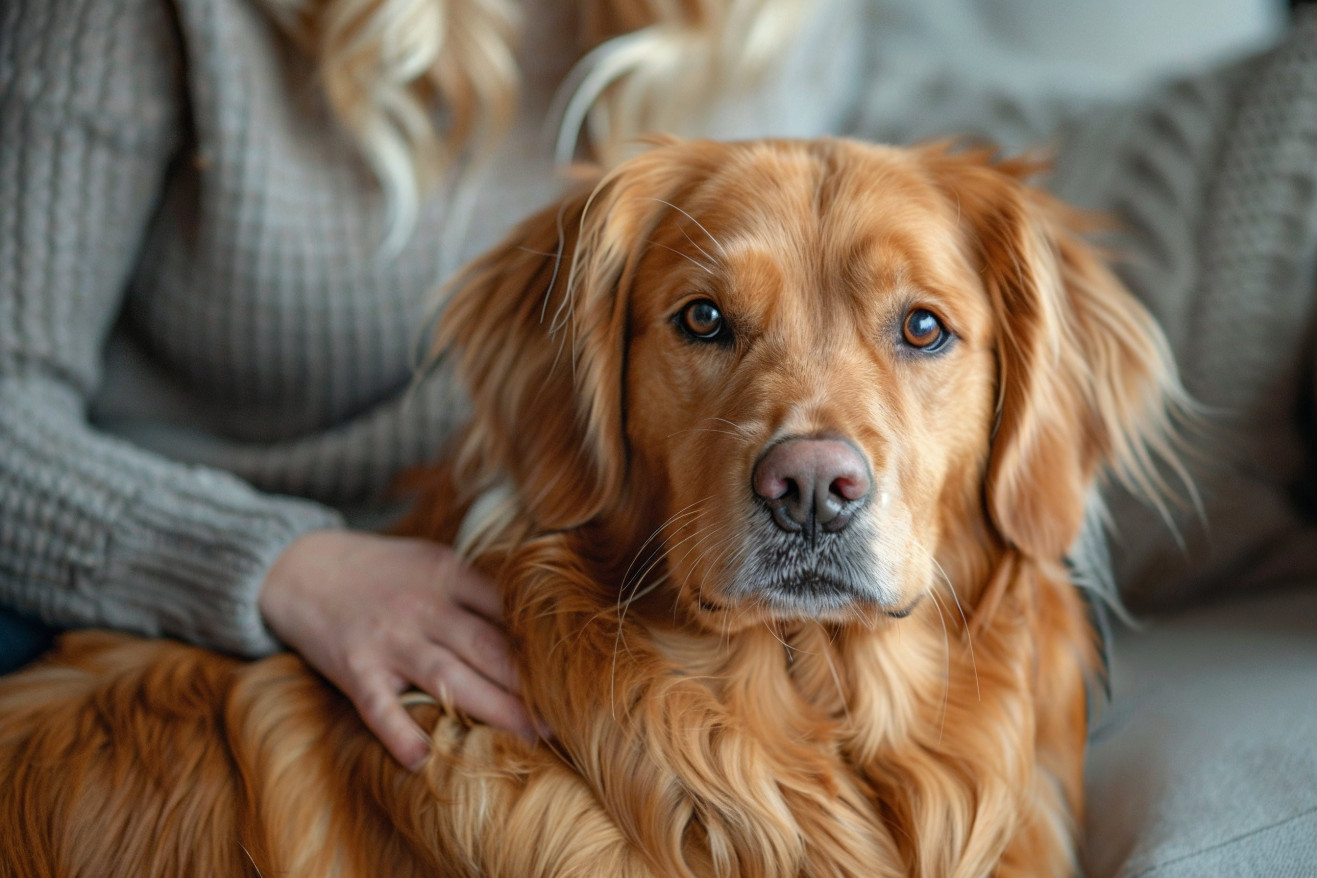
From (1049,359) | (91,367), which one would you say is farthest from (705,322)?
(91,367)

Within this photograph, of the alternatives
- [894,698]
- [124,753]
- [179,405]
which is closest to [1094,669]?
[894,698]

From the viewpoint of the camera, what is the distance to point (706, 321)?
1281mm

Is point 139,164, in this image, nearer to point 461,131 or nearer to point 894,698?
point 461,131

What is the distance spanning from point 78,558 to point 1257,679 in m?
1.71

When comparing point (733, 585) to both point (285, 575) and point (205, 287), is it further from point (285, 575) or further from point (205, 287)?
point (205, 287)

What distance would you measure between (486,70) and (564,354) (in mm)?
770

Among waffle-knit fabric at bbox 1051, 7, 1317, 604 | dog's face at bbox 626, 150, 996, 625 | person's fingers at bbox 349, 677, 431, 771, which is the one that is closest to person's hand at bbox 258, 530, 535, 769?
person's fingers at bbox 349, 677, 431, 771

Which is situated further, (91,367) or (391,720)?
(91,367)

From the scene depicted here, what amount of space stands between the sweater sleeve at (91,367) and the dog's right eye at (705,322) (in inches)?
27.0

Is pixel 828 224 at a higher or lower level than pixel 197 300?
higher

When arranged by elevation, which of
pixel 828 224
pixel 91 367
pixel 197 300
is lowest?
pixel 91 367

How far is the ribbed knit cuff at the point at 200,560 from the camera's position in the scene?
143 cm

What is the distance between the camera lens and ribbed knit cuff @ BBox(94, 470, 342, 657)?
1433 mm

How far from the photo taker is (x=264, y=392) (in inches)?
76.4
